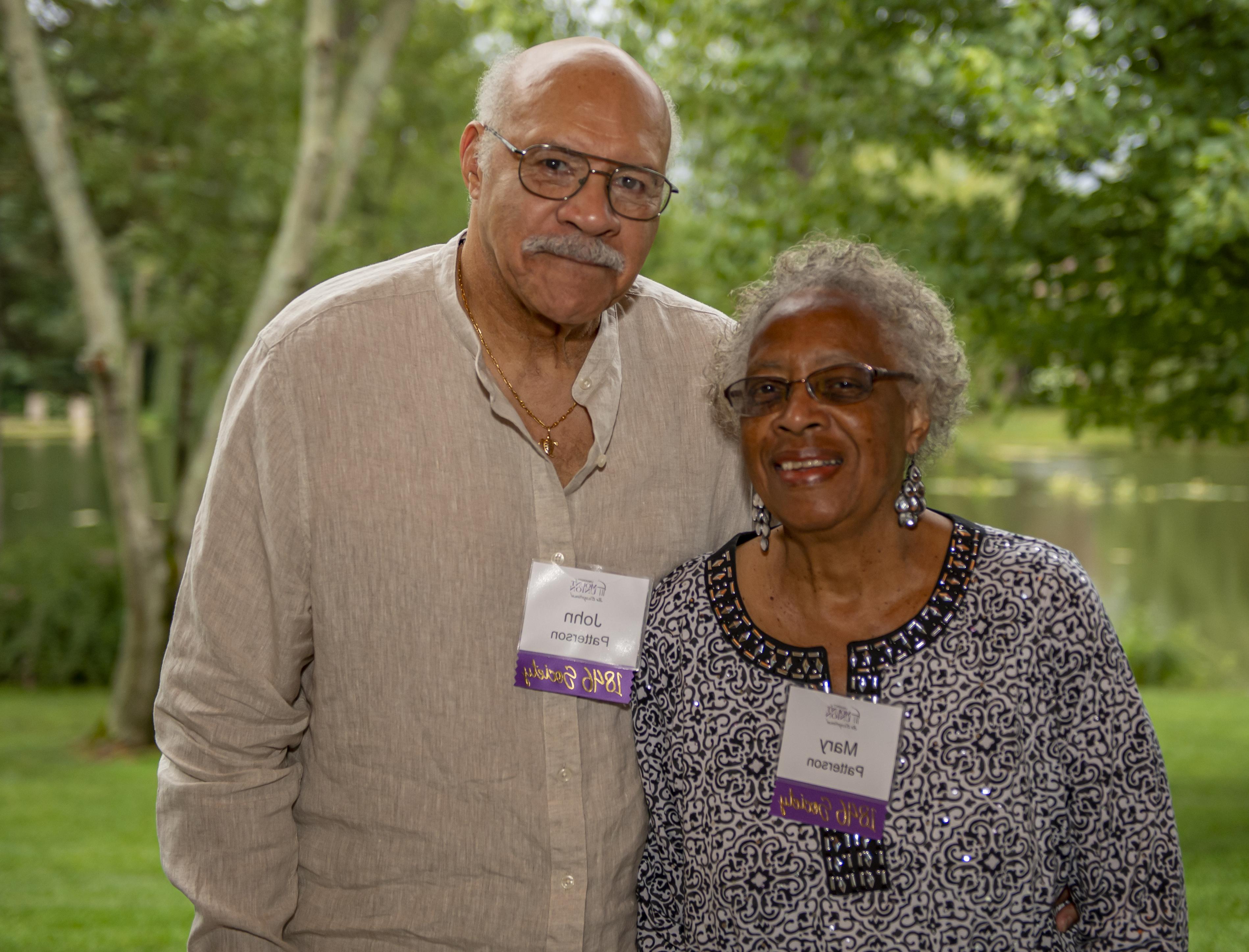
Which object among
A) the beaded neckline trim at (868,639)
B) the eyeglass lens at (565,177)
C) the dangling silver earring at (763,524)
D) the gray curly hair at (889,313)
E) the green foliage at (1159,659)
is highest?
the eyeglass lens at (565,177)

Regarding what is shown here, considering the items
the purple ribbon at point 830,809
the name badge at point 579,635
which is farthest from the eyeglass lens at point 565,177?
the purple ribbon at point 830,809

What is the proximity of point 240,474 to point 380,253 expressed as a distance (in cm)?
987

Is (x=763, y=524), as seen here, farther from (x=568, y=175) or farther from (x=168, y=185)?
(x=168, y=185)

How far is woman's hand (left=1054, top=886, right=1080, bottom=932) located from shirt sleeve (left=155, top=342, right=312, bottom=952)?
4.27 ft

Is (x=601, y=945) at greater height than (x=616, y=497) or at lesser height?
lesser

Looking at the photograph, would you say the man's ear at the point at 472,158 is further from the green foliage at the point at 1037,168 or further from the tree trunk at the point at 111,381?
the tree trunk at the point at 111,381

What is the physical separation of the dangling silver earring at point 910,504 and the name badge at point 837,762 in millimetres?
321

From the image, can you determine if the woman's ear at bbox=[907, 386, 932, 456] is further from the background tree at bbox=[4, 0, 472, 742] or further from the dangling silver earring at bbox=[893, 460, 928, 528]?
the background tree at bbox=[4, 0, 472, 742]

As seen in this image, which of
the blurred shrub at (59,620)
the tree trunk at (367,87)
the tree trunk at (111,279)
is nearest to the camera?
the tree trunk at (111,279)

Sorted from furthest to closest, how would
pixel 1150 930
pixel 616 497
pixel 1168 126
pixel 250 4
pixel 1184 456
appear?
pixel 1184 456 → pixel 250 4 → pixel 1168 126 → pixel 616 497 → pixel 1150 930

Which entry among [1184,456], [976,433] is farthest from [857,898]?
[1184,456]

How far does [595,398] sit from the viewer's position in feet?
7.08

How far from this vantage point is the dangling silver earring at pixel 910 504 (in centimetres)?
201

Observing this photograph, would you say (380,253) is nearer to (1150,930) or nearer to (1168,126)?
(1168,126)
